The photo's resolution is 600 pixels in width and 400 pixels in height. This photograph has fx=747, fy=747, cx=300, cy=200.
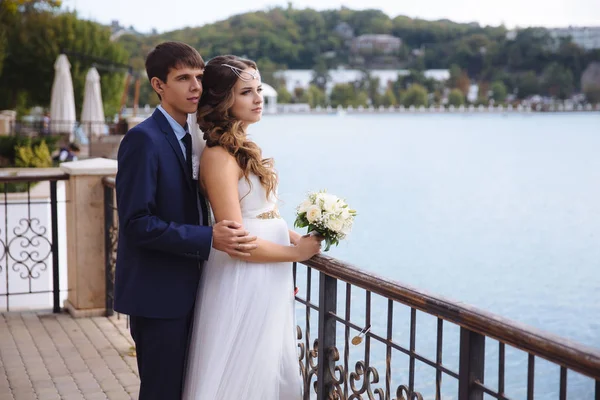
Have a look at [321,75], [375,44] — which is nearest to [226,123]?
[375,44]

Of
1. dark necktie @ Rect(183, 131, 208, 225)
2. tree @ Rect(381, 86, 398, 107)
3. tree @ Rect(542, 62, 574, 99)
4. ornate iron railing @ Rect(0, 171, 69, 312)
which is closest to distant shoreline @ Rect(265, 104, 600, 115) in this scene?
tree @ Rect(381, 86, 398, 107)

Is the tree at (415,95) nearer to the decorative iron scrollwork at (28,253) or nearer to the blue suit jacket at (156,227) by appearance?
the decorative iron scrollwork at (28,253)

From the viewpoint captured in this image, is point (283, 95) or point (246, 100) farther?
point (283, 95)

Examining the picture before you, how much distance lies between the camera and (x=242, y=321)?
2547 mm

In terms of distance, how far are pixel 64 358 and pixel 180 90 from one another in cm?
267

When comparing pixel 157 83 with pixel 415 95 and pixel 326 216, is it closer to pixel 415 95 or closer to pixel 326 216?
pixel 326 216

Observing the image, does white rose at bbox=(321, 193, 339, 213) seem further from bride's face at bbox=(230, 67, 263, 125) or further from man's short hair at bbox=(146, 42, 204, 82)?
man's short hair at bbox=(146, 42, 204, 82)

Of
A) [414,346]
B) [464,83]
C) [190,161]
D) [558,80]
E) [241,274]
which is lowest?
[414,346]

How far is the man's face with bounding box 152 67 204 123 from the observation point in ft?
7.88

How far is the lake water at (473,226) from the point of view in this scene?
14211 millimetres

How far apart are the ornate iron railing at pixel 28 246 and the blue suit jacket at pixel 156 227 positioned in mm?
2668

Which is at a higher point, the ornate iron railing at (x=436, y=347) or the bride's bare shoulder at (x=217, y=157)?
the bride's bare shoulder at (x=217, y=157)

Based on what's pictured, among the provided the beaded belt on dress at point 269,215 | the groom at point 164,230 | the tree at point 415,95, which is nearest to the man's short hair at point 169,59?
the groom at point 164,230

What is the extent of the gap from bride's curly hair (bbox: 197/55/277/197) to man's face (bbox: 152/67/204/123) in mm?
53
